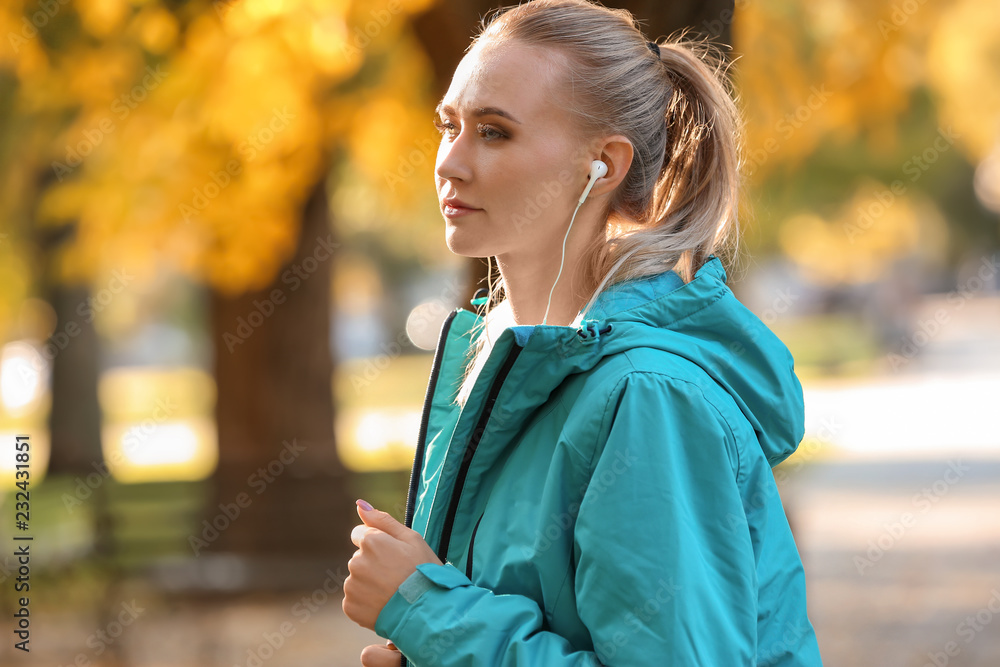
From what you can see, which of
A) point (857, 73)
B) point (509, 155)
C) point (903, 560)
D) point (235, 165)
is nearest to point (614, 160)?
point (509, 155)

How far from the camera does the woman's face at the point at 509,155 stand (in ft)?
6.12

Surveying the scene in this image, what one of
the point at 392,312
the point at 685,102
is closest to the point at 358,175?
the point at 685,102

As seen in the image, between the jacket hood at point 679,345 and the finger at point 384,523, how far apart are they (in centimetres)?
24

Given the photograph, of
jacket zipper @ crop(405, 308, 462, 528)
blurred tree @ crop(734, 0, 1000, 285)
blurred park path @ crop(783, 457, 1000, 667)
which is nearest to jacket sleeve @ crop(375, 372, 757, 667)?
jacket zipper @ crop(405, 308, 462, 528)

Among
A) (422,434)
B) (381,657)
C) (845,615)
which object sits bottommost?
(845,615)

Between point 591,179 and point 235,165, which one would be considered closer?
point 591,179

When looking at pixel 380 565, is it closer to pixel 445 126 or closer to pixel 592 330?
pixel 592 330

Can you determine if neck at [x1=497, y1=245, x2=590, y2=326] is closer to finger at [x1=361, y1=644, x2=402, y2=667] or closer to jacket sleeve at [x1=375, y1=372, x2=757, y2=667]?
jacket sleeve at [x1=375, y1=372, x2=757, y2=667]

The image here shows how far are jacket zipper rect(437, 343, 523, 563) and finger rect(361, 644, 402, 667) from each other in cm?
22

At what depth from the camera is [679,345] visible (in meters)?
1.68

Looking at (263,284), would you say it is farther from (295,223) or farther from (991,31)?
(991,31)

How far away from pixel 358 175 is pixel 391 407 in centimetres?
1421

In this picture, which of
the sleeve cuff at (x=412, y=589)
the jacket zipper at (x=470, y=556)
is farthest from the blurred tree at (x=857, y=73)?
the sleeve cuff at (x=412, y=589)

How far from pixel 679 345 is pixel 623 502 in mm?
299
